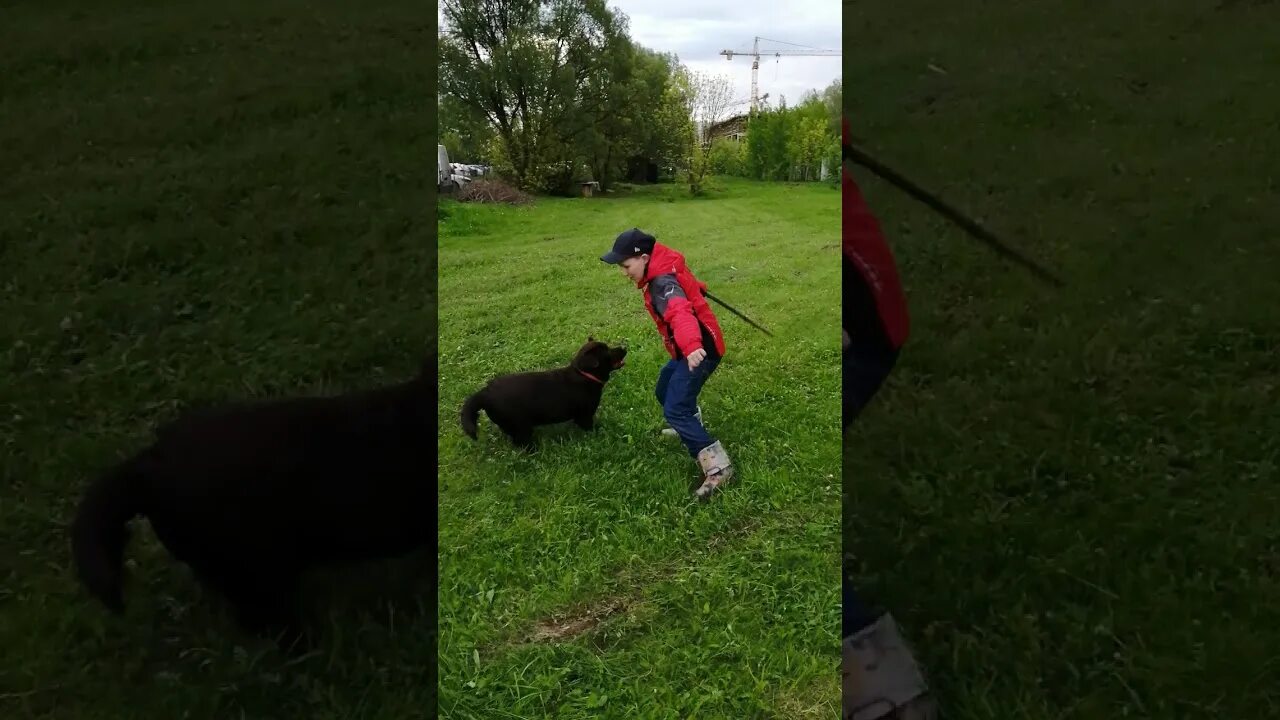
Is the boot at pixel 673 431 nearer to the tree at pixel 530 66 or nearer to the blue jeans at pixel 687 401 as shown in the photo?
the blue jeans at pixel 687 401

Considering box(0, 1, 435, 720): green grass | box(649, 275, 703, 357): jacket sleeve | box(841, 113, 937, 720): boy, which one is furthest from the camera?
box(0, 1, 435, 720): green grass

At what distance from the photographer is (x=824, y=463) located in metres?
1.73

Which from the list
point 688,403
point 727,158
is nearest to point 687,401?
point 688,403

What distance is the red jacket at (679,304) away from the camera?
1.68m

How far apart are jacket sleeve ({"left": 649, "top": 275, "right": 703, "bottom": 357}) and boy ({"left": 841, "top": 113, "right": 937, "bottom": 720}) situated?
1.52 ft

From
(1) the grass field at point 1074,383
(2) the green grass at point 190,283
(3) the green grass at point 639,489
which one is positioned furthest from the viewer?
(1) the grass field at point 1074,383

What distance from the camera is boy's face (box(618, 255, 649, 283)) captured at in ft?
5.57

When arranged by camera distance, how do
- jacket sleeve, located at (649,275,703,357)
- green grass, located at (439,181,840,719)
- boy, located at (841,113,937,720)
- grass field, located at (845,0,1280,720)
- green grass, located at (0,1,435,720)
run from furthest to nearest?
grass field, located at (845,0,1280,720)
green grass, located at (0,1,435,720)
boy, located at (841,113,937,720)
jacket sleeve, located at (649,275,703,357)
green grass, located at (439,181,840,719)

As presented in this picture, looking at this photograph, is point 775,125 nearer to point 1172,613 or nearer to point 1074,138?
point 1172,613

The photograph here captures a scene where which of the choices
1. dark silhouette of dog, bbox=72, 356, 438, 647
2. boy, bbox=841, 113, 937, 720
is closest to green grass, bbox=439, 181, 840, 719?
boy, bbox=841, 113, 937, 720

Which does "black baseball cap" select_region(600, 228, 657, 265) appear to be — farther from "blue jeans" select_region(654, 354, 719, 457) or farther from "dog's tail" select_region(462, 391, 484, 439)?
"dog's tail" select_region(462, 391, 484, 439)

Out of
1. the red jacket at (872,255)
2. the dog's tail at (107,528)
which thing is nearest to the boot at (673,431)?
the red jacket at (872,255)

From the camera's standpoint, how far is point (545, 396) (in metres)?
1.69

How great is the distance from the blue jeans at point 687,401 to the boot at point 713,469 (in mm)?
17
